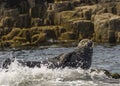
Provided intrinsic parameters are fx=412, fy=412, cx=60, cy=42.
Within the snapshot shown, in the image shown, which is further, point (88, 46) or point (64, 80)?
point (88, 46)

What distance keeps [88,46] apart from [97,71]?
153 centimetres

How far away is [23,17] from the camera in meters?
52.9

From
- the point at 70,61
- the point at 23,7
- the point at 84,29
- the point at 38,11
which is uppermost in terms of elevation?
the point at 70,61

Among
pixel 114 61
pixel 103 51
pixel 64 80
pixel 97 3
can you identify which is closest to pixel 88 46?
pixel 64 80

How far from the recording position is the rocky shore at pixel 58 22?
45.2 metres

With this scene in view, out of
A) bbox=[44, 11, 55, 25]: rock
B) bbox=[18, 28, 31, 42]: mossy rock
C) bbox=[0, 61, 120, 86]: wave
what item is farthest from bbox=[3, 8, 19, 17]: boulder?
bbox=[0, 61, 120, 86]: wave

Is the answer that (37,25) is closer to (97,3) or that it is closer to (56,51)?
(97,3)

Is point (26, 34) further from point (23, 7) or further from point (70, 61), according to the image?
point (70, 61)

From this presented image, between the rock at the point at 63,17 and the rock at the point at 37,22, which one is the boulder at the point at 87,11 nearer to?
the rock at the point at 63,17

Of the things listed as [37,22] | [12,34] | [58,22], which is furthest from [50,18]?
[12,34]

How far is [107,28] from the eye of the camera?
4488 centimetres

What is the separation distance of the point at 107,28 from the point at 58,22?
8.36 meters

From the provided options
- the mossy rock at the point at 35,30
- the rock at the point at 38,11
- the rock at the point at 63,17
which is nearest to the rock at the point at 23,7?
the rock at the point at 38,11

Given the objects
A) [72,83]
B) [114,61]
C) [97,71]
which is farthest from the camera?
[114,61]
